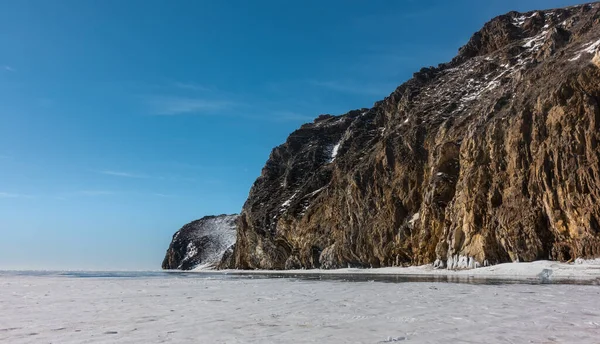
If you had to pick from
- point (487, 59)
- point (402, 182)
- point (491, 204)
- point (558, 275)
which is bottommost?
point (558, 275)

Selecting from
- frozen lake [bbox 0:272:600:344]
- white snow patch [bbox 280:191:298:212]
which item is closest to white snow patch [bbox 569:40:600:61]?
frozen lake [bbox 0:272:600:344]

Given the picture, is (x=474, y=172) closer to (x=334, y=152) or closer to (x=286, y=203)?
(x=286, y=203)

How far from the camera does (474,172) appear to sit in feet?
163

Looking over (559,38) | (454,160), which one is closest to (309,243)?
(454,160)

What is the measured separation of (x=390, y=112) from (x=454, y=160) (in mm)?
39706

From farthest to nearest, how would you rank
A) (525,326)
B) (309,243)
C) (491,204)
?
1. (309,243)
2. (491,204)
3. (525,326)

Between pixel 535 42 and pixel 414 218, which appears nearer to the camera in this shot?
pixel 414 218

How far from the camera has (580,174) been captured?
3678 cm

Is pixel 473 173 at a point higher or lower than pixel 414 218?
higher

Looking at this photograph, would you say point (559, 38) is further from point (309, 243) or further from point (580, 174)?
point (309, 243)

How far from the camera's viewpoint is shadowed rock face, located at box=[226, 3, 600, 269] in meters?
38.8

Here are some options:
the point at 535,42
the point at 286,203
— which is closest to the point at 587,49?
Result: the point at 535,42

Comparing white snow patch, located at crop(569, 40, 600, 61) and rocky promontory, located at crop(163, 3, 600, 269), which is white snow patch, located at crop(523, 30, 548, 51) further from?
white snow patch, located at crop(569, 40, 600, 61)

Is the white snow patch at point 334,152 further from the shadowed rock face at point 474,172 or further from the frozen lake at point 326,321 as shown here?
the frozen lake at point 326,321
